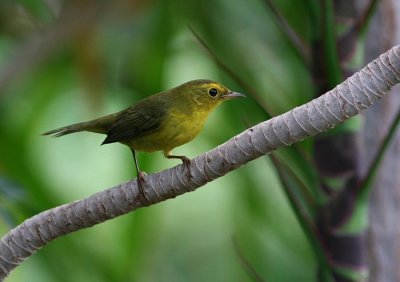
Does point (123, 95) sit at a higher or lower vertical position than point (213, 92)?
higher

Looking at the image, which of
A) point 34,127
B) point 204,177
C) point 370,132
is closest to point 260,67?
point 34,127

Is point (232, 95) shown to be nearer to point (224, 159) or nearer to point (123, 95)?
point (224, 159)

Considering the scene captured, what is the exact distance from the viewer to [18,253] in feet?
9.39

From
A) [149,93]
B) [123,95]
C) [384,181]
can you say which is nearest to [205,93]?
[384,181]

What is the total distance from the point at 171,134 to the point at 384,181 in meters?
0.88

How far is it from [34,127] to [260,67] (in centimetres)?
144

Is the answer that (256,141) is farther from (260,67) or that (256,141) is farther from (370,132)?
(260,67)

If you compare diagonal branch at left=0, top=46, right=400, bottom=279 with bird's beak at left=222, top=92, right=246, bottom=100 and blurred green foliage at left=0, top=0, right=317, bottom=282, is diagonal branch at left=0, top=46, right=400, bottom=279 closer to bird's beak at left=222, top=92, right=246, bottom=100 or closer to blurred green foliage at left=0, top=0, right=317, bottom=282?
bird's beak at left=222, top=92, right=246, bottom=100

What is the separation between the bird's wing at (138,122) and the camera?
3.48 metres

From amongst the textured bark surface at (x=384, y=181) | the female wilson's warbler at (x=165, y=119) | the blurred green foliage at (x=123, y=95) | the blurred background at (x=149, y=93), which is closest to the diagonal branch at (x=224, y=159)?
the blurred background at (x=149, y=93)

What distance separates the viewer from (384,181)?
3.30 meters

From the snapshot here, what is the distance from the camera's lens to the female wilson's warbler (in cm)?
350

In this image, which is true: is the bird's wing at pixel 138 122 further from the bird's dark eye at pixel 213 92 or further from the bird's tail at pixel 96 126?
the bird's dark eye at pixel 213 92

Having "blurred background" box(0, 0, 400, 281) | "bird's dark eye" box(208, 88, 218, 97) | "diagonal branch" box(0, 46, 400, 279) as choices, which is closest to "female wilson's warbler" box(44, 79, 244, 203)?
"bird's dark eye" box(208, 88, 218, 97)
